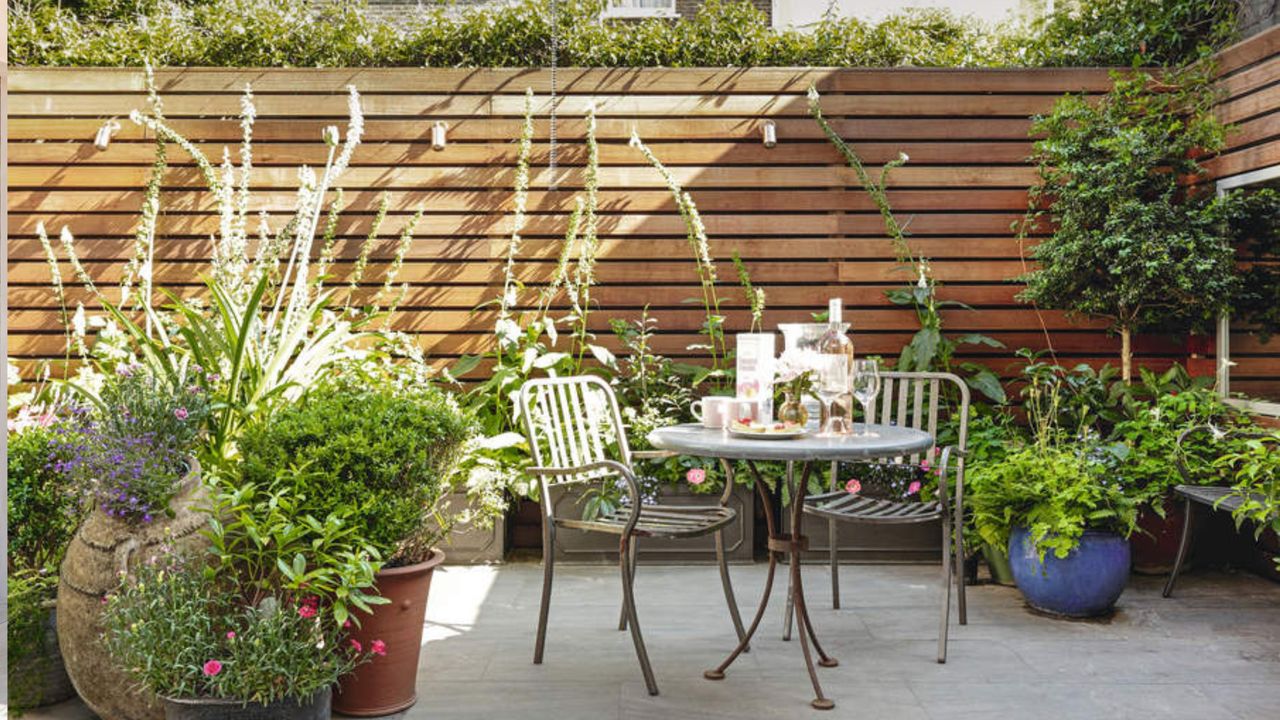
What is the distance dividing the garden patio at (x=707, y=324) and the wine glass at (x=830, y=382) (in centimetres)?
1

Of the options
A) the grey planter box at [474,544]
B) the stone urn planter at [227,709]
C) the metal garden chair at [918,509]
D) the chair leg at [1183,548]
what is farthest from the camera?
the grey planter box at [474,544]

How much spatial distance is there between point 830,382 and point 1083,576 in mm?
1431

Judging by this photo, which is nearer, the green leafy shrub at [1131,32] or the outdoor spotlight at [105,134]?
the outdoor spotlight at [105,134]

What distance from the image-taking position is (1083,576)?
374 cm

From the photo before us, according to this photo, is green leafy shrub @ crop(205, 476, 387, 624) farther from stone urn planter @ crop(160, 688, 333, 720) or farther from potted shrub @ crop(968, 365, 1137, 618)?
potted shrub @ crop(968, 365, 1137, 618)

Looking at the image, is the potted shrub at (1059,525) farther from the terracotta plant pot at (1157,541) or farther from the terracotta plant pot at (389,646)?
the terracotta plant pot at (389,646)

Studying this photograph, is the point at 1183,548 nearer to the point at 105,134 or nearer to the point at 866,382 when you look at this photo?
the point at 866,382

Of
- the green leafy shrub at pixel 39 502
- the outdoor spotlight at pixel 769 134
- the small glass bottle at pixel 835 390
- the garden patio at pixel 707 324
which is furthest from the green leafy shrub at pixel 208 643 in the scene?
the outdoor spotlight at pixel 769 134

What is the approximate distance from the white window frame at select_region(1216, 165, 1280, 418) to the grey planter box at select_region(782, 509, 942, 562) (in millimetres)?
1558

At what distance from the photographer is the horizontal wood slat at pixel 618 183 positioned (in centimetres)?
518

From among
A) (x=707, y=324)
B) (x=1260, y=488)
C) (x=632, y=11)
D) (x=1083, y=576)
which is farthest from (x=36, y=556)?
(x=632, y=11)

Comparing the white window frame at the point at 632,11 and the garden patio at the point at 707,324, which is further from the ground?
the white window frame at the point at 632,11

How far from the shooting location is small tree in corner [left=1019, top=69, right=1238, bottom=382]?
451cm

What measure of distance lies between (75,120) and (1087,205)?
516 cm
